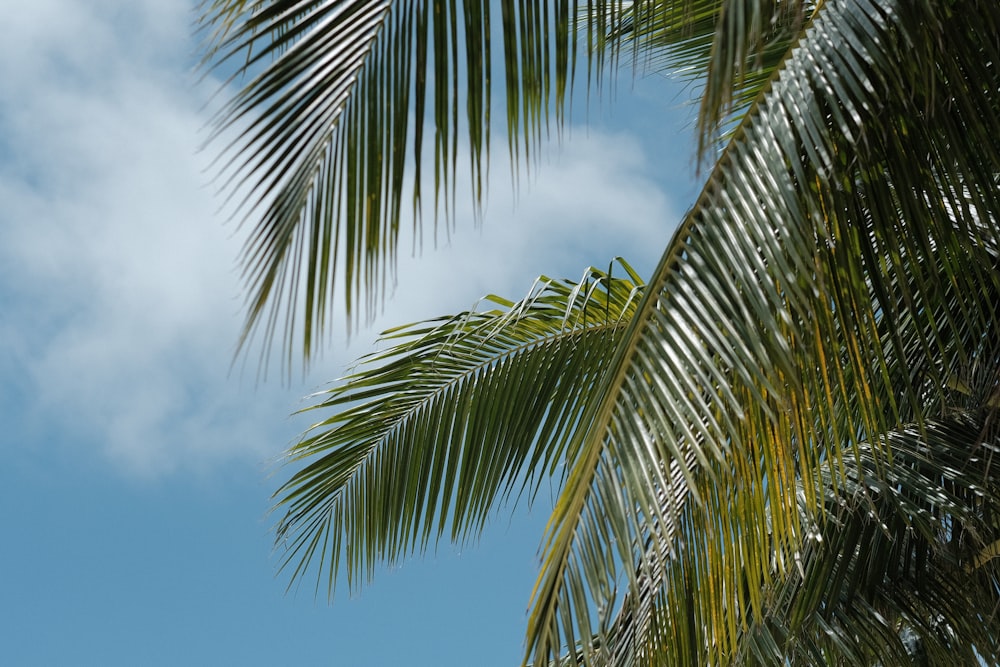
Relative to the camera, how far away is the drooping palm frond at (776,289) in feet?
6.55

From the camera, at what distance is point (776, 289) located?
218 cm

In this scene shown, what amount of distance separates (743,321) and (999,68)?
2.62 feet

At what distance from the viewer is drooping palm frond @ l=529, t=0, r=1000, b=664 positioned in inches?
78.6

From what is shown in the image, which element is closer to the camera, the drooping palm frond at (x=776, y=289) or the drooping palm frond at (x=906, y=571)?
the drooping palm frond at (x=776, y=289)

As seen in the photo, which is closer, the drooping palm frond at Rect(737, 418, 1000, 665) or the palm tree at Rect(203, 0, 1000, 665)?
the palm tree at Rect(203, 0, 1000, 665)

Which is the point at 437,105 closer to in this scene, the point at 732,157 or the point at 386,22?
the point at 386,22

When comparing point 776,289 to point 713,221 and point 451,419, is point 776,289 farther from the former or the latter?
point 451,419

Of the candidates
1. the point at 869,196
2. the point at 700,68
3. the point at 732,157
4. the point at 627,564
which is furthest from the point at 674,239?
the point at 700,68

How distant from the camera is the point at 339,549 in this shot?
435cm

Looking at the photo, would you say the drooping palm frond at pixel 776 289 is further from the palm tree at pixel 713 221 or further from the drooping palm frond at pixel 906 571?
the drooping palm frond at pixel 906 571

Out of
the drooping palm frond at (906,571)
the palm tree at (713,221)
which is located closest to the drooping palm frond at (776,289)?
the palm tree at (713,221)

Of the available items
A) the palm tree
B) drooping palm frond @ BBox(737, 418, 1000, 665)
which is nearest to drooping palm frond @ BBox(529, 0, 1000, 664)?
the palm tree

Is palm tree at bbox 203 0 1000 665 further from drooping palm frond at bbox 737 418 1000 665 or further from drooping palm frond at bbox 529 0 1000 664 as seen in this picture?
drooping palm frond at bbox 737 418 1000 665

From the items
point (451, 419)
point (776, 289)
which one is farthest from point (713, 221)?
point (451, 419)
